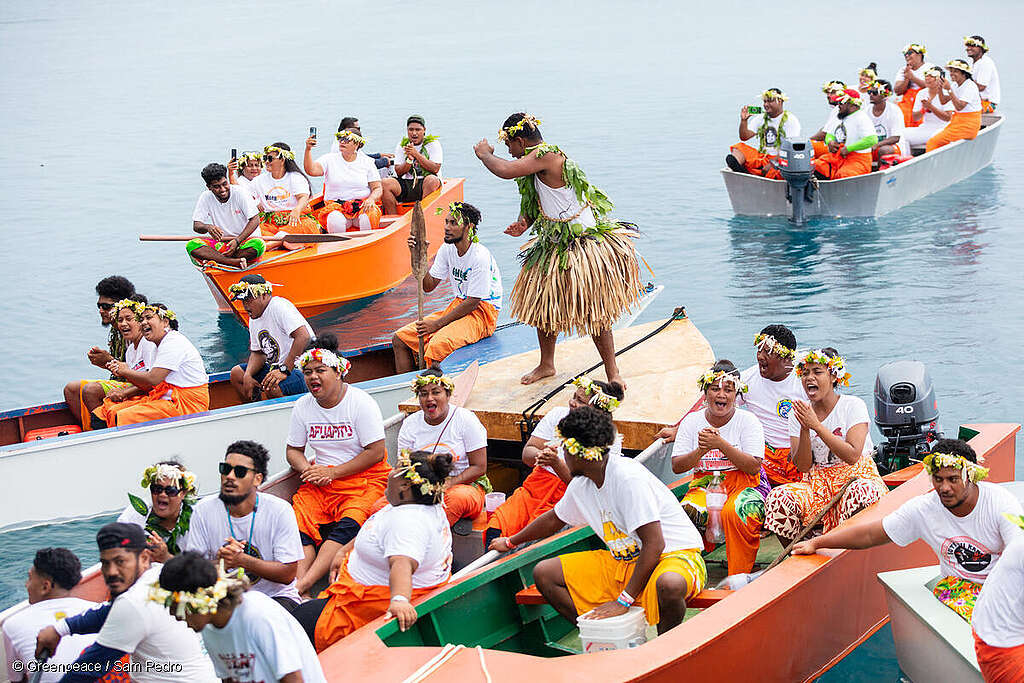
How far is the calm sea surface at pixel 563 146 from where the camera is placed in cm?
1230

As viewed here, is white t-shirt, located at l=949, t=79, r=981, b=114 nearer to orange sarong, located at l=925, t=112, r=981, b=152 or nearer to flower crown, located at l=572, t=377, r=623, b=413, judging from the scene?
orange sarong, located at l=925, t=112, r=981, b=152

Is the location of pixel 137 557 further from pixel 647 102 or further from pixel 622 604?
pixel 647 102

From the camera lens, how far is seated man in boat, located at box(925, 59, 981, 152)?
14.5 meters

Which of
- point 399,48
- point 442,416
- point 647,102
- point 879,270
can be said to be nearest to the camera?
point 442,416

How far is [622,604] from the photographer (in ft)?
17.0

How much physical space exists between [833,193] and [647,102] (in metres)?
13.4

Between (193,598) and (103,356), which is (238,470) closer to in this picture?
(193,598)

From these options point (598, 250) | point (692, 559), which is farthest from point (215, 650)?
Answer: point (598, 250)

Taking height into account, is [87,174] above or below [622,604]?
above

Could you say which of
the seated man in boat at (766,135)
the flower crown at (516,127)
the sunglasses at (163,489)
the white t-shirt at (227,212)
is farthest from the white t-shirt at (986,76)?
the sunglasses at (163,489)

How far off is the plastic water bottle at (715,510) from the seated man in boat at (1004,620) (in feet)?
5.40

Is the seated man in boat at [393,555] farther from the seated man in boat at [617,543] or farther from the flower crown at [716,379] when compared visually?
the flower crown at [716,379]

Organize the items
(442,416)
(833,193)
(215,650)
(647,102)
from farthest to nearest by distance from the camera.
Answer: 1. (647,102)
2. (833,193)
3. (442,416)
4. (215,650)

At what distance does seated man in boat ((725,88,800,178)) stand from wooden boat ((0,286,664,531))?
19.2 feet
